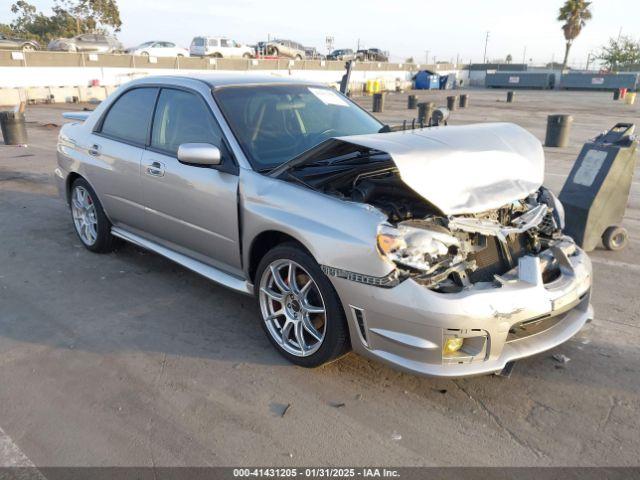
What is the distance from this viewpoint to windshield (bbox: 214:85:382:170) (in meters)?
3.87

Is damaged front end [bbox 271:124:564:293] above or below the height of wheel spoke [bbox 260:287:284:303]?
above

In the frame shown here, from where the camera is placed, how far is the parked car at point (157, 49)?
3406cm

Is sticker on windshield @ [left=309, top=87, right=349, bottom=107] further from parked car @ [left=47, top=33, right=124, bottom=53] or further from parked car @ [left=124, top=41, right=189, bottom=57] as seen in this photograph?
parked car @ [left=124, top=41, right=189, bottom=57]

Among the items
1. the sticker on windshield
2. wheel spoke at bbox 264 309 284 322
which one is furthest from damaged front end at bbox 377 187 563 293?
the sticker on windshield

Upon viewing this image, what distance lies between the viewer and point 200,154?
11.6 ft

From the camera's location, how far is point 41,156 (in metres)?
11.0

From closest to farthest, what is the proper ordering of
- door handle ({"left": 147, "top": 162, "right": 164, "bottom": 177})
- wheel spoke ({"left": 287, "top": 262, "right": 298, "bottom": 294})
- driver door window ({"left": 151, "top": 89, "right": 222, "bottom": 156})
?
1. wheel spoke ({"left": 287, "top": 262, "right": 298, "bottom": 294})
2. driver door window ({"left": 151, "top": 89, "right": 222, "bottom": 156})
3. door handle ({"left": 147, "top": 162, "right": 164, "bottom": 177})

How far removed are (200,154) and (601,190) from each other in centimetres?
393

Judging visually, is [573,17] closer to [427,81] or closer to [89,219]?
[427,81]

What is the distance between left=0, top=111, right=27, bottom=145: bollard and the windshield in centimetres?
1023

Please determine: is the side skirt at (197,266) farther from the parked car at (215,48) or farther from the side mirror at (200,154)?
the parked car at (215,48)

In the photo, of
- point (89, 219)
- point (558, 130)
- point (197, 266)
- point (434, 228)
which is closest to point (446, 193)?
point (434, 228)

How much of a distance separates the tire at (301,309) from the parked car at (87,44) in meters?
32.1

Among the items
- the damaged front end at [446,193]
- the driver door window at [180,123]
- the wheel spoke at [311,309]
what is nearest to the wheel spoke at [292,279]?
the wheel spoke at [311,309]
